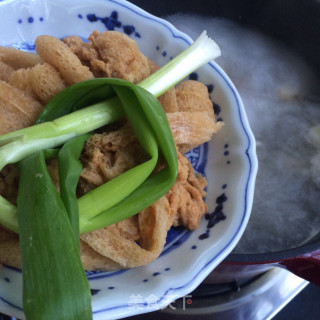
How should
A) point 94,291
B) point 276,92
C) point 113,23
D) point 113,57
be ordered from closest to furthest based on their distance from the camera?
point 94,291, point 113,57, point 113,23, point 276,92

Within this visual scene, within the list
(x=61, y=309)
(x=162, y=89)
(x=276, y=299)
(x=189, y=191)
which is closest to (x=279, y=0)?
(x=162, y=89)

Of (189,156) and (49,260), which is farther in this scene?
(189,156)

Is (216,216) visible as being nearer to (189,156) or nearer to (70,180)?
(189,156)

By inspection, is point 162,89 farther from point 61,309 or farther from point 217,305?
point 217,305

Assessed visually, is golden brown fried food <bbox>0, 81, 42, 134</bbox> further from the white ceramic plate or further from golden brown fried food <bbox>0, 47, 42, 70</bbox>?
the white ceramic plate

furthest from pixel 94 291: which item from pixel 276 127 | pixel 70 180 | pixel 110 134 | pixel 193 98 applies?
pixel 276 127

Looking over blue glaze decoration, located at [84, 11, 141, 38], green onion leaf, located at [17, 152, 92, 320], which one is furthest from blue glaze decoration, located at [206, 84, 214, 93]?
green onion leaf, located at [17, 152, 92, 320]

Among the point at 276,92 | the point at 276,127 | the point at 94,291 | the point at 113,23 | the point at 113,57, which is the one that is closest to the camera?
the point at 94,291

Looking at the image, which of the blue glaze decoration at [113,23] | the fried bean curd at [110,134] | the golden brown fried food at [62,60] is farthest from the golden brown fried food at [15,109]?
the blue glaze decoration at [113,23]
